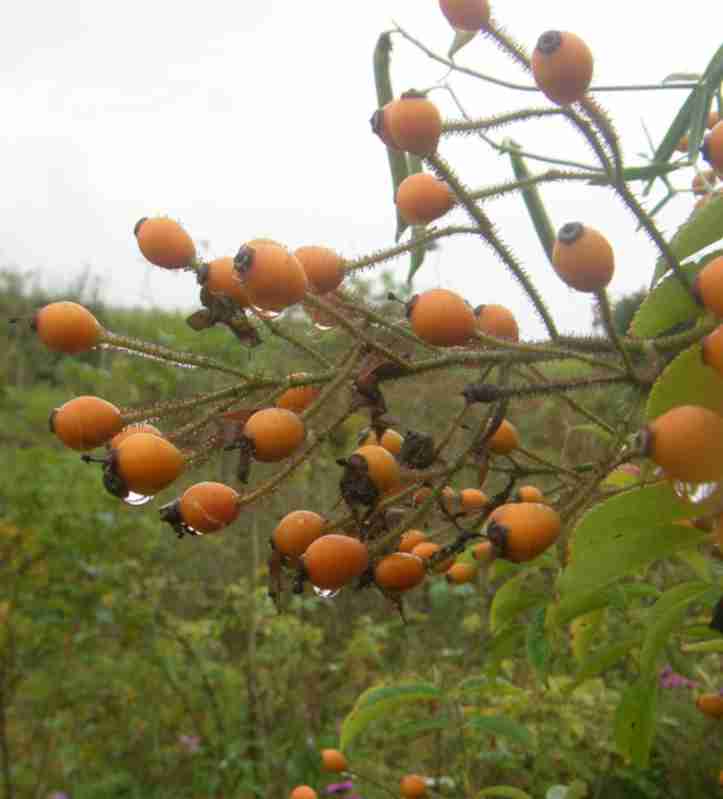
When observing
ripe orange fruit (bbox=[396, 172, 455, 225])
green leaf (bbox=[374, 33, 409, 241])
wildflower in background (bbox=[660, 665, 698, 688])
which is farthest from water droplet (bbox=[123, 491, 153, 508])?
wildflower in background (bbox=[660, 665, 698, 688])

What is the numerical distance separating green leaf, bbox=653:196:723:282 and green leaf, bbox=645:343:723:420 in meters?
0.26

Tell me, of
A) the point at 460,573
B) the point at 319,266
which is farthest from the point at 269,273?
the point at 460,573

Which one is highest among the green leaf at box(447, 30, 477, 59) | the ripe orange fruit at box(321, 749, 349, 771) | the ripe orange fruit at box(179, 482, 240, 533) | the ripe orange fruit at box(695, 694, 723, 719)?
the green leaf at box(447, 30, 477, 59)

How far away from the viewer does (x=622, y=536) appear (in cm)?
96

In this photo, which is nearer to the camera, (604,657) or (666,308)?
(666,308)

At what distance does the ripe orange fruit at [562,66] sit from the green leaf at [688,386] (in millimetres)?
395

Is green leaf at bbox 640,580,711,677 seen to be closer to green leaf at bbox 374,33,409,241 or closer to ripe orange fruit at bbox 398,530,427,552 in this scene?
ripe orange fruit at bbox 398,530,427,552

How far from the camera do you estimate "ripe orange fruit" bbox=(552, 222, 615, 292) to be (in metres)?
1.02

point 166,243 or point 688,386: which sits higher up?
point 166,243

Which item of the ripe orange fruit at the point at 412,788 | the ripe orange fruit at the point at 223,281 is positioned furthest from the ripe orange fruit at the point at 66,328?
the ripe orange fruit at the point at 412,788

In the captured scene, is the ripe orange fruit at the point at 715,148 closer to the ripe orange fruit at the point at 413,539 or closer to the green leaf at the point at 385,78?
the ripe orange fruit at the point at 413,539

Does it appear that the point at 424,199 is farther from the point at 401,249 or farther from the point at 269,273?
the point at 269,273

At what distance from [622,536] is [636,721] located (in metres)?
0.87

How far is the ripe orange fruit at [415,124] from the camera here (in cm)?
113
